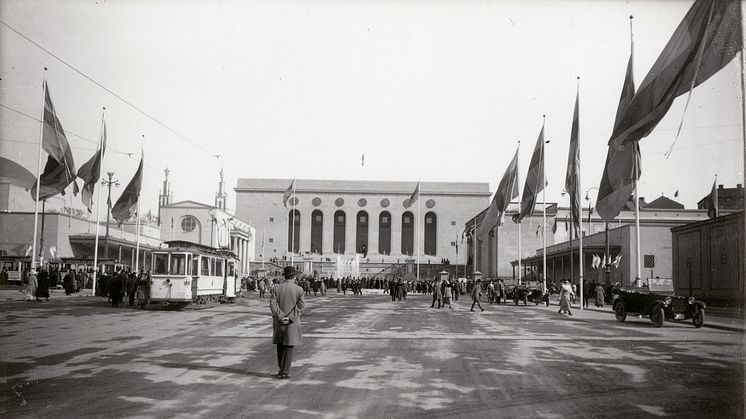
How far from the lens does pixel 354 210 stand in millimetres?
99750

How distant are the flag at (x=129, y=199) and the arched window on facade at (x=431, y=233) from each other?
71354 millimetres

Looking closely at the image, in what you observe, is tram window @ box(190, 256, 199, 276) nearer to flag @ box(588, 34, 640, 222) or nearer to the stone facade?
flag @ box(588, 34, 640, 222)

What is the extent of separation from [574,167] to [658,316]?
9.27 meters

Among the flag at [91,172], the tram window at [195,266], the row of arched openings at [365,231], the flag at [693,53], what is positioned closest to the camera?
the flag at [693,53]

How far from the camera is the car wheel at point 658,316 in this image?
18.8m

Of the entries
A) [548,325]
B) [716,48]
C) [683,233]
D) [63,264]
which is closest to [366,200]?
[63,264]

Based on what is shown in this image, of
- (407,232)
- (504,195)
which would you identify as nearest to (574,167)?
(504,195)

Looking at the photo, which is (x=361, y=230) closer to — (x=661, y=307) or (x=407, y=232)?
(x=407, y=232)

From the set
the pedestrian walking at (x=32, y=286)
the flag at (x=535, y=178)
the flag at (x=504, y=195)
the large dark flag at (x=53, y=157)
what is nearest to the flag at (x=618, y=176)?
the flag at (x=535, y=178)

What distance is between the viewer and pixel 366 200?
9994 cm

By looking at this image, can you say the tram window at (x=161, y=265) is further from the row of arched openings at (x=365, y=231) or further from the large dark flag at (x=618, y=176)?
the row of arched openings at (x=365, y=231)

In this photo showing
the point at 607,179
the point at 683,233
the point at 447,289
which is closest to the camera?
the point at 607,179

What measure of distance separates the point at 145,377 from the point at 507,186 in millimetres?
26718

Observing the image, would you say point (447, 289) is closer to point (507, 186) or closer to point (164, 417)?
point (507, 186)
